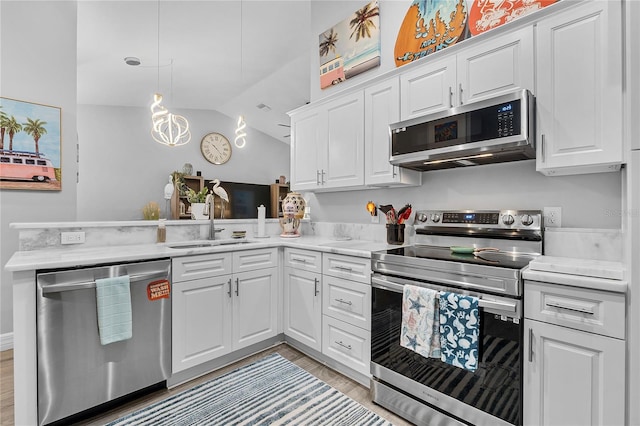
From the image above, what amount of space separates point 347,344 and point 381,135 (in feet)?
5.31

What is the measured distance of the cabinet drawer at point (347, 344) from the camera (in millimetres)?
2078

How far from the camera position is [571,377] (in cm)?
128

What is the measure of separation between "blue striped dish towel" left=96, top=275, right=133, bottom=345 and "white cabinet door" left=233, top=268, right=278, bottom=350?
2.45 ft

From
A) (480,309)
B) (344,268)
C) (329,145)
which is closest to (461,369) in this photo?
(480,309)

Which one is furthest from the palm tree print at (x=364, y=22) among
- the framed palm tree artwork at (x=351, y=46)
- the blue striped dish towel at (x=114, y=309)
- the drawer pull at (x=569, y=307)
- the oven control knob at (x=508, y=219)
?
the blue striped dish towel at (x=114, y=309)

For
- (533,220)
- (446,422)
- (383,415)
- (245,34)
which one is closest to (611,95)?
(533,220)

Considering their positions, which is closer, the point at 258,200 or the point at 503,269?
the point at 503,269

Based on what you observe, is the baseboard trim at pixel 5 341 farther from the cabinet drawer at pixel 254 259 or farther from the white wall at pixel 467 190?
the white wall at pixel 467 190

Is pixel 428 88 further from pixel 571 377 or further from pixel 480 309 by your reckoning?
pixel 571 377

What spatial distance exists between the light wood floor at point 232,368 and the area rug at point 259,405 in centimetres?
6

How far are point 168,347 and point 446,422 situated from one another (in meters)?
1.77

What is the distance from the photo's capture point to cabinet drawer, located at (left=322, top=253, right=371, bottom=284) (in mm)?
2074

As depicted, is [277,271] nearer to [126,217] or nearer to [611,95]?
[611,95]

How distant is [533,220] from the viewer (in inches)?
72.9
